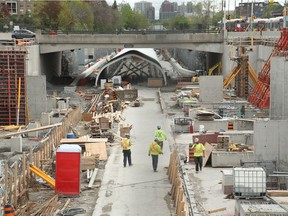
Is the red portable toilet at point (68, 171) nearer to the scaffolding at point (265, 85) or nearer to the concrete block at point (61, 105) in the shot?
the scaffolding at point (265, 85)

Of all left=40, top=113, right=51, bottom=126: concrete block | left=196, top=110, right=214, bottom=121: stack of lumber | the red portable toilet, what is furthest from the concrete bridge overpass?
the red portable toilet

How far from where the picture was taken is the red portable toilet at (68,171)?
21484mm

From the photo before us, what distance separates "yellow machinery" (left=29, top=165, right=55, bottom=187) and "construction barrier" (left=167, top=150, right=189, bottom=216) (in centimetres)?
367

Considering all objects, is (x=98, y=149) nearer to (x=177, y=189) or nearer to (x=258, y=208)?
(x=177, y=189)

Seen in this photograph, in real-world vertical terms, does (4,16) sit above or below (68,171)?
above

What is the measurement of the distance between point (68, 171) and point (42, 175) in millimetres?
1463

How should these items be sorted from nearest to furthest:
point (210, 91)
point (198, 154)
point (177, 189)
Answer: point (177, 189), point (198, 154), point (210, 91)

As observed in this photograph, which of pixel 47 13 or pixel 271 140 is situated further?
pixel 47 13

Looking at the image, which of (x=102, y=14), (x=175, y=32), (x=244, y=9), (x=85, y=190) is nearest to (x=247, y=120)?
(x=85, y=190)

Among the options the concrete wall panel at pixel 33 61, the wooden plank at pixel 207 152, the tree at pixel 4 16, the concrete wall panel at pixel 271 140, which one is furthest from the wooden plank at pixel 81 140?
the tree at pixel 4 16

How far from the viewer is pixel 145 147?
99.2ft

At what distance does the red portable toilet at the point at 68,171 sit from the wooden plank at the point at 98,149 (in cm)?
551

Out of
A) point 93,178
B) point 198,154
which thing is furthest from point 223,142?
point 93,178

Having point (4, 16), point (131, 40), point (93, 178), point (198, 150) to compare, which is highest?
point (4, 16)
